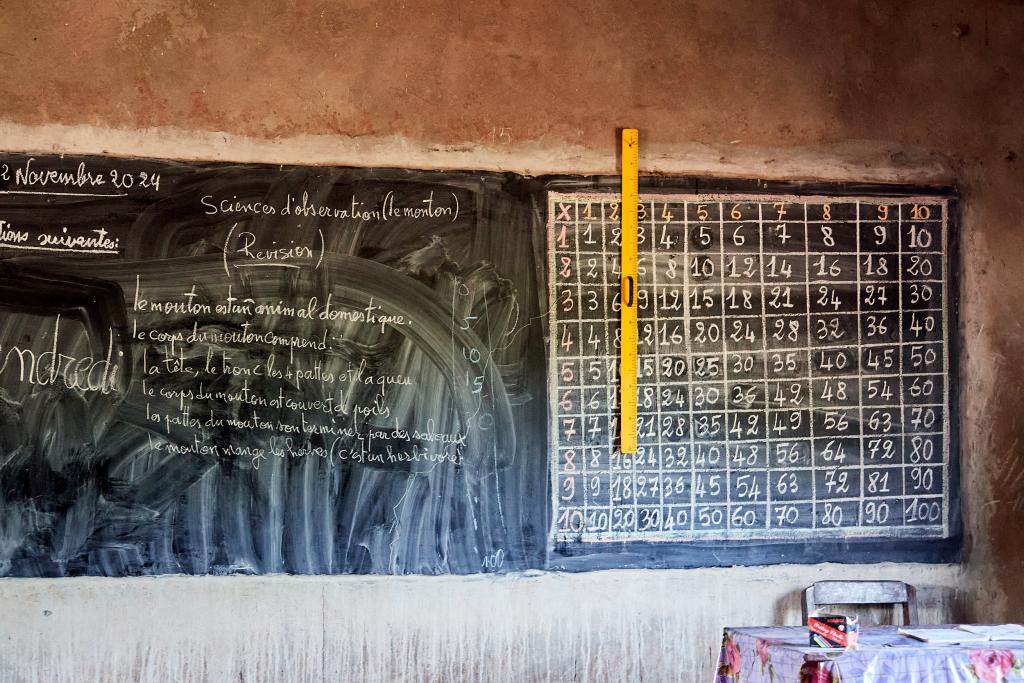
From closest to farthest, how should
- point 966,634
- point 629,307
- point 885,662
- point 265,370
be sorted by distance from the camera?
1. point 885,662
2. point 966,634
3. point 265,370
4. point 629,307

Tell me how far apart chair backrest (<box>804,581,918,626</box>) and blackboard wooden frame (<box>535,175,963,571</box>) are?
0.60 feet

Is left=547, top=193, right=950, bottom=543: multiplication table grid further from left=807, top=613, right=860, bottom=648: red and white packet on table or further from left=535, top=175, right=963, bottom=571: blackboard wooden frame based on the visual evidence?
left=807, top=613, right=860, bottom=648: red and white packet on table

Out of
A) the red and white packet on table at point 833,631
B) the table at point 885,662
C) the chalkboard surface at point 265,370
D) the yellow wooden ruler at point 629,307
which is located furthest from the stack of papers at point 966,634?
the chalkboard surface at point 265,370

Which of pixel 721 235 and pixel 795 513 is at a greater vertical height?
pixel 721 235

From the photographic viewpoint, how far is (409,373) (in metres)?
3.12

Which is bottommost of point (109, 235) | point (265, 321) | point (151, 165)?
point (265, 321)

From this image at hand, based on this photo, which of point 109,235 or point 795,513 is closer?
point 109,235

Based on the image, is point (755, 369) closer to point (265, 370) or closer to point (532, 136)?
point (532, 136)

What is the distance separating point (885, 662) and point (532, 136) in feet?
6.70

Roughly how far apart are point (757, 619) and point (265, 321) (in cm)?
208

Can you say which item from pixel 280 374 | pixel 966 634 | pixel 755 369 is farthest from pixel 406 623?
pixel 966 634

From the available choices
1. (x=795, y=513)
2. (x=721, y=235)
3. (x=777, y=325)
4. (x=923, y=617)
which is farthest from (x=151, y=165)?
(x=923, y=617)

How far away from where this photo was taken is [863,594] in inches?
121

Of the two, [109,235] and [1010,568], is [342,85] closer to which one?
[109,235]
